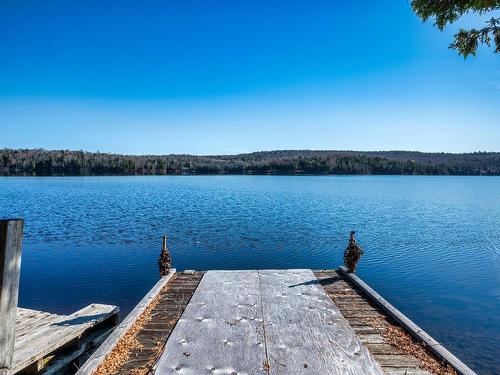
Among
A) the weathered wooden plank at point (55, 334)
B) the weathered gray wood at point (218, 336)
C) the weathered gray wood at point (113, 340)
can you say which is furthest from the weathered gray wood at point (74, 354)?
the weathered gray wood at point (218, 336)

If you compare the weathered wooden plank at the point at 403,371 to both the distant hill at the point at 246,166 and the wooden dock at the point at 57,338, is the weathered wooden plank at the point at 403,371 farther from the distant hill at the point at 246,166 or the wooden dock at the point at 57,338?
the distant hill at the point at 246,166

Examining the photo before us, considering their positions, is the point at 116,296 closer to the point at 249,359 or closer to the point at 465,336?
the point at 249,359

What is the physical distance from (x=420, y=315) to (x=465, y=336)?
1524 millimetres

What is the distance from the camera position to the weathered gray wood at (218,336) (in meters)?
4.48

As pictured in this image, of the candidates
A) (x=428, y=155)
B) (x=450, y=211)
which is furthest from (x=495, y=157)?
(x=450, y=211)

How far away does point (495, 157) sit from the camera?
468ft

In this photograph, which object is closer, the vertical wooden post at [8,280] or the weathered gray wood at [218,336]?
the vertical wooden post at [8,280]

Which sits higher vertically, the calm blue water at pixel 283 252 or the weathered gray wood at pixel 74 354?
the weathered gray wood at pixel 74 354

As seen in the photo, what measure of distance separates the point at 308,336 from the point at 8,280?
4.31 meters

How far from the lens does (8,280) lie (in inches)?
91.2

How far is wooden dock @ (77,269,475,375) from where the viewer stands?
452 cm

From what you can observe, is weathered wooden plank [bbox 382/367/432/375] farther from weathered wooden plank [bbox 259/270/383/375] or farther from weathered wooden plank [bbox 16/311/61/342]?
weathered wooden plank [bbox 16/311/61/342]

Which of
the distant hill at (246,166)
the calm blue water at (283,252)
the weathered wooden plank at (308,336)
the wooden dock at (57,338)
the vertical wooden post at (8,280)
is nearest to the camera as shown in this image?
the vertical wooden post at (8,280)

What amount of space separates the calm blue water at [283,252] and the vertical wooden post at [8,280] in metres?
9.67
